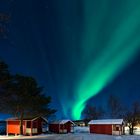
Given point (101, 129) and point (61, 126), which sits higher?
point (61, 126)

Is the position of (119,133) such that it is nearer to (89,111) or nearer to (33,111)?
(33,111)

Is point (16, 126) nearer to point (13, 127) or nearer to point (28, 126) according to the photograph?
point (13, 127)

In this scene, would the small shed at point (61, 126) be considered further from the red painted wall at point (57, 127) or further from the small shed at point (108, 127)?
the small shed at point (108, 127)

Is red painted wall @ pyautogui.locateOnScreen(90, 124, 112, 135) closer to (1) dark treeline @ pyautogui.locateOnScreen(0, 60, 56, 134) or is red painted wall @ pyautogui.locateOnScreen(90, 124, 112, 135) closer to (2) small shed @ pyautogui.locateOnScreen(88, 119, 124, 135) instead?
(2) small shed @ pyautogui.locateOnScreen(88, 119, 124, 135)

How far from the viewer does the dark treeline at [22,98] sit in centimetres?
5966

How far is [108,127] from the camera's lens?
75750mm

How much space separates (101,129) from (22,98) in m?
20.4

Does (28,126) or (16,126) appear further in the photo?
(16,126)

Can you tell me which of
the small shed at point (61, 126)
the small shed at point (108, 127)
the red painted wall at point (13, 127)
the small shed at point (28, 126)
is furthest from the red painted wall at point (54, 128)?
the red painted wall at point (13, 127)

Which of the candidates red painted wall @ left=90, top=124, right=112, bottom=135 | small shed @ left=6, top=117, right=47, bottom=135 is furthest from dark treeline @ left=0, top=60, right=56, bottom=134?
red painted wall @ left=90, top=124, right=112, bottom=135

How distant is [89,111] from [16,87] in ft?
261

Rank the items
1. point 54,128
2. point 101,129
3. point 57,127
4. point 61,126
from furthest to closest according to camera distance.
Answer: point 54,128, point 57,127, point 61,126, point 101,129

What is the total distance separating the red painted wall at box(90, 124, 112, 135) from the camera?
248 ft

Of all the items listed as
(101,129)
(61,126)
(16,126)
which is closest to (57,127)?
(61,126)
